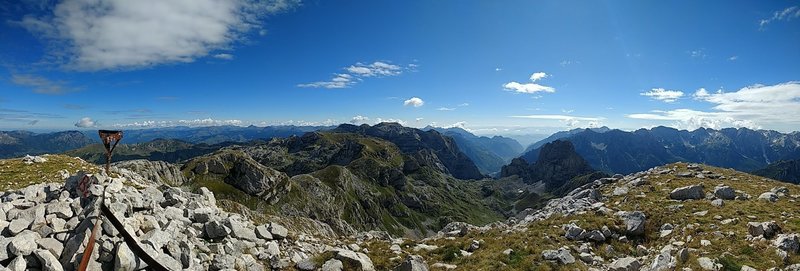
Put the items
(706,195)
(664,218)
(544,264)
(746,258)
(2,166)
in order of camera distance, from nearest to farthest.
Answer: (746,258), (544,264), (664,218), (2,166), (706,195)

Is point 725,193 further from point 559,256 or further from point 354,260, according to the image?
point 354,260

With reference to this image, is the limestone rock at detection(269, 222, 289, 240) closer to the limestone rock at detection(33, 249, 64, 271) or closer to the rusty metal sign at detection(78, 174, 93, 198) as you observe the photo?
the rusty metal sign at detection(78, 174, 93, 198)

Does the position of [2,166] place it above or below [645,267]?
above

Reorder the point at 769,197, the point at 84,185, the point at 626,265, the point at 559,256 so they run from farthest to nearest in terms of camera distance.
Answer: the point at 769,197, the point at 559,256, the point at 626,265, the point at 84,185

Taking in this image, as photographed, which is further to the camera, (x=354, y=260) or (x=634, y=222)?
(x=634, y=222)

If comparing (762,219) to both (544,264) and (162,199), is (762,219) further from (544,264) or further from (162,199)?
(162,199)

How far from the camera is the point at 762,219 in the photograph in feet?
84.6

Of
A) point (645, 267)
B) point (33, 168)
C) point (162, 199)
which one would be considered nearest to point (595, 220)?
point (645, 267)

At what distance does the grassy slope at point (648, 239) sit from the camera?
21.0 metres

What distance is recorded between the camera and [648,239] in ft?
89.7


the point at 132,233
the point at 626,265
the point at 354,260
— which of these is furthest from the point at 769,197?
the point at 132,233

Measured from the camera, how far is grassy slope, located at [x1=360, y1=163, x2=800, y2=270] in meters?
21.0

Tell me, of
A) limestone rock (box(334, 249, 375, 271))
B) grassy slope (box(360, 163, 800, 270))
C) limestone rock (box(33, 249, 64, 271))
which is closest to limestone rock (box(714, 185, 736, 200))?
grassy slope (box(360, 163, 800, 270))

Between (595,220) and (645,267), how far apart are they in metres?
9.94
